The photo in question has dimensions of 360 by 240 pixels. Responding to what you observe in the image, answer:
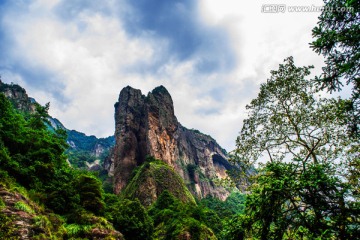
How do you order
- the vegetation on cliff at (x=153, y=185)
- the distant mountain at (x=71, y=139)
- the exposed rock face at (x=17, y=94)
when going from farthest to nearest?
1. the distant mountain at (x=71, y=139)
2. the exposed rock face at (x=17, y=94)
3. the vegetation on cliff at (x=153, y=185)

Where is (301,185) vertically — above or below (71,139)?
below

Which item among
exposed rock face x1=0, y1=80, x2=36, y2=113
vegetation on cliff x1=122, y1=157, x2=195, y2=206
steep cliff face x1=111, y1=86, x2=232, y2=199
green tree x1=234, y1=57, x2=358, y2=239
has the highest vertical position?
exposed rock face x1=0, y1=80, x2=36, y2=113

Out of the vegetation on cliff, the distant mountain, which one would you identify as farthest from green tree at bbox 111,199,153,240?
the vegetation on cliff

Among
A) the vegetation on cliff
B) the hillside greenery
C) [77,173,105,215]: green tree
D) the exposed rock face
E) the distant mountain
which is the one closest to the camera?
the hillside greenery

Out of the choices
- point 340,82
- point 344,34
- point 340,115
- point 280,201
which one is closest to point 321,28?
point 344,34

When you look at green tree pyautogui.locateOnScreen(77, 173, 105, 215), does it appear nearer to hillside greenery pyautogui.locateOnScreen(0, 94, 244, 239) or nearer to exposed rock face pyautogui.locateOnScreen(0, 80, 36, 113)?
hillside greenery pyautogui.locateOnScreen(0, 94, 244, 239)

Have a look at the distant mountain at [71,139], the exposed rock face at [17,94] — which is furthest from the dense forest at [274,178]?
the exposed rock face at [17,94]

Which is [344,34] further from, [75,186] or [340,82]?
→ [75,186]

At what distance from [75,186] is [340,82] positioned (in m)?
21.7

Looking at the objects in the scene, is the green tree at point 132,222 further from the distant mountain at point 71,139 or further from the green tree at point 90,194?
the distant mountain at point 71,139

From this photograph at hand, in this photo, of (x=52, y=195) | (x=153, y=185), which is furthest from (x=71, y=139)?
(x=52, y=195)

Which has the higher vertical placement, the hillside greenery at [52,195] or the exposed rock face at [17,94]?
the exposed rock face at [17,94]

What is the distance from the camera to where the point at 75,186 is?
71.0 feet

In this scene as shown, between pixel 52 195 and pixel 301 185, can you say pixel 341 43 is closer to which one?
pixel 301 185
